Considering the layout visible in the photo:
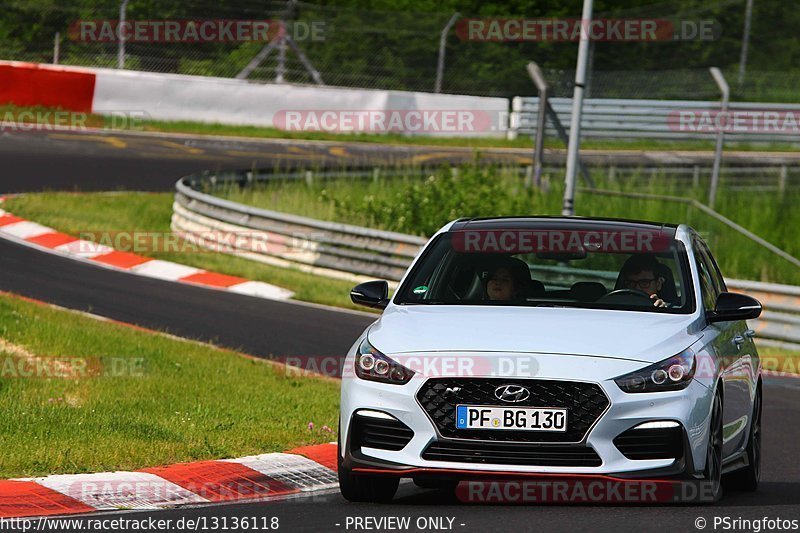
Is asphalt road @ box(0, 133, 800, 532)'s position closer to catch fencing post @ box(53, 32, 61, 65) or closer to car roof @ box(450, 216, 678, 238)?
car roof @ box(450, 216, 678, 238)

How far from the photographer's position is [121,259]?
21641 millimetres

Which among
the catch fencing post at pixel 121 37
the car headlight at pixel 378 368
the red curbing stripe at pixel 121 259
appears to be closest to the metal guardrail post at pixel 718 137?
the red curbing stripe at pixel 121 259

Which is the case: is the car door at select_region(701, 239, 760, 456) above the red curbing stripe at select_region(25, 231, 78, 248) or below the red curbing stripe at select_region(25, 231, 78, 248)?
above

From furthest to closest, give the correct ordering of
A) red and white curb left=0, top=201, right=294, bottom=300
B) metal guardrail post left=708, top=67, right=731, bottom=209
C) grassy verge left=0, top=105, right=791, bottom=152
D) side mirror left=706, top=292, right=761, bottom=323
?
grassy verge left=0, top=105, right=791, bottom=152 < metal guardrail post left=708, top=67, right=731, bottom=209 < red and white curb left=0, top=201, right=294, bottom=300 < side mirror left=706, top=292, right=761, bottom=323

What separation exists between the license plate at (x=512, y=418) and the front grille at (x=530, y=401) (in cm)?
2

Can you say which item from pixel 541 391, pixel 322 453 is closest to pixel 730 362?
pixel 541 391

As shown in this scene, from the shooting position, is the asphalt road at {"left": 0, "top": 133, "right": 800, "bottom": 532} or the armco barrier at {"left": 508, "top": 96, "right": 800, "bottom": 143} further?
the armco barrier at {"left": 508, "top": 96, "right": 800, "bottom": 143}

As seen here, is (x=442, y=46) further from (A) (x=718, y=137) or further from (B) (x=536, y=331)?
(B) (x=536, y=331)

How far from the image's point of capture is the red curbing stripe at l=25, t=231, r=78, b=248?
22281 mm

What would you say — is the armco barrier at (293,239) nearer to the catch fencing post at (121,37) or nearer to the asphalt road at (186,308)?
the asphalt road at (186,308)

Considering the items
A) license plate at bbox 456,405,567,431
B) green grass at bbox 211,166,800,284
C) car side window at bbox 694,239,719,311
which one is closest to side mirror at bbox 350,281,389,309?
license plate at bbox 456,405,567,431

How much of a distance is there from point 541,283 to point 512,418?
1.73 m

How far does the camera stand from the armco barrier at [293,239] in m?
20.5

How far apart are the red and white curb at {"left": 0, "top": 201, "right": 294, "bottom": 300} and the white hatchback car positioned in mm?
11654
